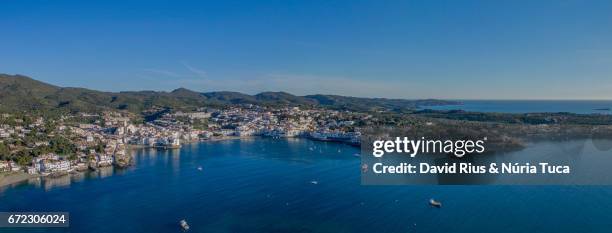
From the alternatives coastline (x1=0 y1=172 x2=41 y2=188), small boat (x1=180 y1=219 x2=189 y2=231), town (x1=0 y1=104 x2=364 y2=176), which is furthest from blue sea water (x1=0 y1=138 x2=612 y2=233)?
town (x1=0 y1=104 x2=364 y2=176)

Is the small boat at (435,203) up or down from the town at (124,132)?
down

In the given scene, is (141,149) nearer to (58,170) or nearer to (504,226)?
(58,170)

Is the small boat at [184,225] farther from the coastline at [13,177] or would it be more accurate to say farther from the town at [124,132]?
the town at [124,132]

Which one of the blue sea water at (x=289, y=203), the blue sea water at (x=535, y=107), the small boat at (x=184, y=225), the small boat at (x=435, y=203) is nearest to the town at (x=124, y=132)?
the blue sea water at (x=289, y=203)

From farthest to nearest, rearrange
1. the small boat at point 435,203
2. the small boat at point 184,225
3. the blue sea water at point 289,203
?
the small boat at point 435,203 < the blue sea water at point 289,203 < the small boat at point 184,225

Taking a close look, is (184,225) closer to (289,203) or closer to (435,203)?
(289,203)

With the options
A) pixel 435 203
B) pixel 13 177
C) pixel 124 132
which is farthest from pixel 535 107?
pixel 13 177
